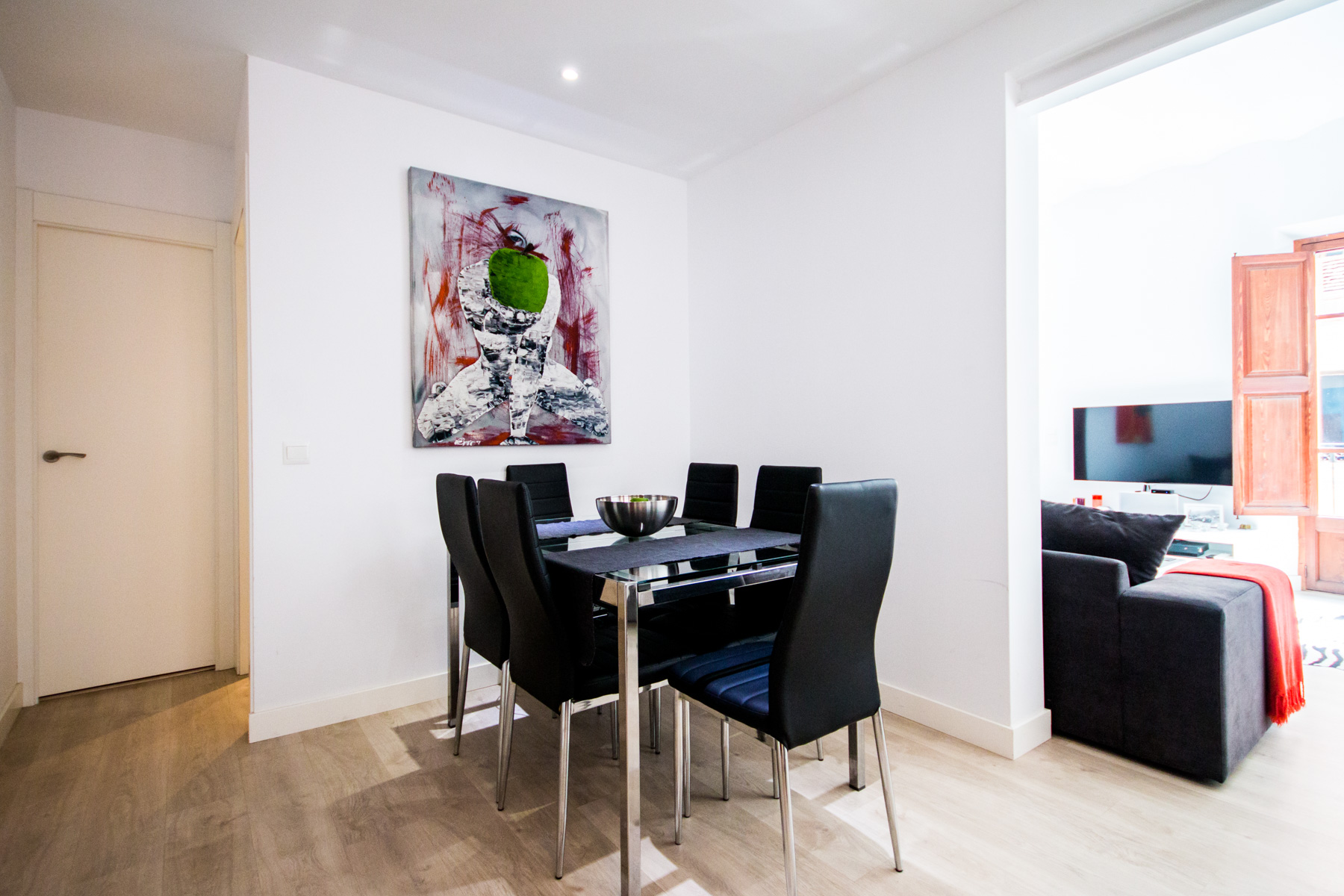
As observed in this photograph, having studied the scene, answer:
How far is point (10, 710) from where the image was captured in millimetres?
2666

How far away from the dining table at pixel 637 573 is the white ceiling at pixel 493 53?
190 cm

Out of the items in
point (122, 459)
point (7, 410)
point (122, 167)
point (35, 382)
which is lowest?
point (122, 459)

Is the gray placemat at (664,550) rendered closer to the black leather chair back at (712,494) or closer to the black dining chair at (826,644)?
the black dining chair at (826,644)

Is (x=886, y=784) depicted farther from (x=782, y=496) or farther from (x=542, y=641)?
(x=782, y=496)

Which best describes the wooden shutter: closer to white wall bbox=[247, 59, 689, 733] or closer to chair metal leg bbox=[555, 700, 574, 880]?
white wall bbox=[247, 59, 689, 733]

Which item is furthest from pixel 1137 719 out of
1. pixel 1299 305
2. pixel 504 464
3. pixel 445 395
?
pixel 1299 305

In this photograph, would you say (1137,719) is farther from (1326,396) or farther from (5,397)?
(5,397)

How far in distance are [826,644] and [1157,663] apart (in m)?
1.39

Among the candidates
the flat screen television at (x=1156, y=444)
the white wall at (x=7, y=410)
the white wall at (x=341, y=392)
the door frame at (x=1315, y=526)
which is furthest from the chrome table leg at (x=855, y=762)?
the door frame at (x=1315, y=526)

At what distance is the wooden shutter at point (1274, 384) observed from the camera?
14.1 ft

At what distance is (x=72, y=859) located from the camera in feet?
5.85

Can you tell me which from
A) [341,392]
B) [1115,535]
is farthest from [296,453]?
[1115,535]

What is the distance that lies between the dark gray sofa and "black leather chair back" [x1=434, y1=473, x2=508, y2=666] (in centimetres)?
202

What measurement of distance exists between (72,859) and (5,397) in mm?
1961
